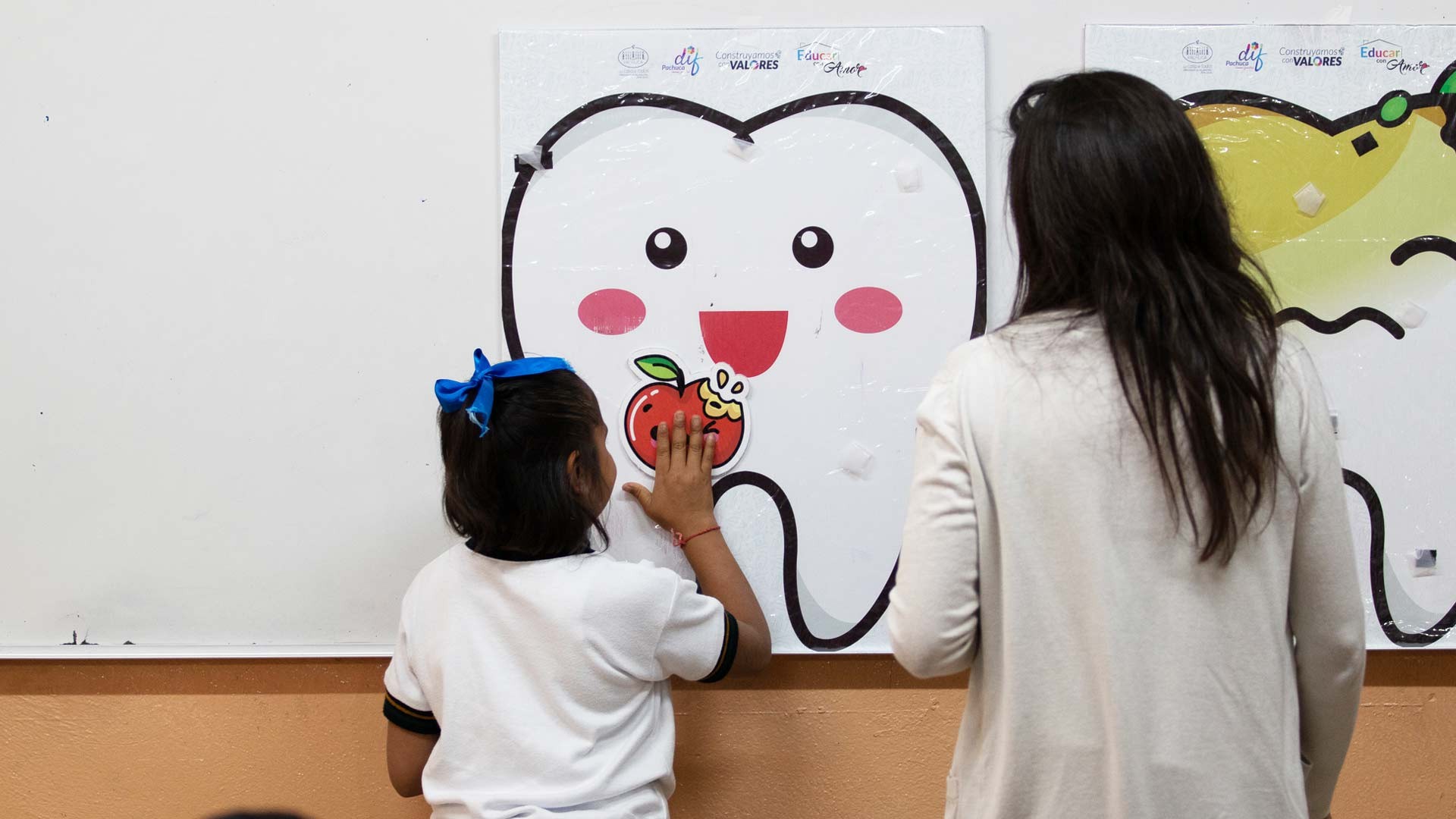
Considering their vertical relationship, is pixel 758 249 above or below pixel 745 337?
above

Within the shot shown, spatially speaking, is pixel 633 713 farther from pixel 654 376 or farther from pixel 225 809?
pixel 225 809

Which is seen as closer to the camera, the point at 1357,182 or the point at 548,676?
the point at 548,676

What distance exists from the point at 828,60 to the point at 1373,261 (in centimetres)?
74

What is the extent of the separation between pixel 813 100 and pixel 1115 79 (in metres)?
0.56

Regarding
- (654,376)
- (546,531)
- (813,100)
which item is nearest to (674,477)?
(654,376)

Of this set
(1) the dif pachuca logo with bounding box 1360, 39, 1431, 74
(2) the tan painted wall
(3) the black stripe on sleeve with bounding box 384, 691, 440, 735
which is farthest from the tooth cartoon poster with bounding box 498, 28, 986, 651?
(1) the dif pachuca logo with bounding box 1360, 39, 1431, 74

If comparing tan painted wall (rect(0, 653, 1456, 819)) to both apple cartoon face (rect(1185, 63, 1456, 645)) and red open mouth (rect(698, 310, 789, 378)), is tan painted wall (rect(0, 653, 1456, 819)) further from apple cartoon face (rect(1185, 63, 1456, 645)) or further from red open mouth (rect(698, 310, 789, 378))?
red open mouth (rect(698, 310, 789, 378))

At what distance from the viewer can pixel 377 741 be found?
1.40 m

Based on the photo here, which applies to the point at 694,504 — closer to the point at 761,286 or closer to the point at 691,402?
the point at 691,402

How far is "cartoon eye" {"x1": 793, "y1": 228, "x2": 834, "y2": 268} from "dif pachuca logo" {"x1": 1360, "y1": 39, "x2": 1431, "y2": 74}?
2.34ft

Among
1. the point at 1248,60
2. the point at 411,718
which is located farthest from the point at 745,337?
the point at 1248,60

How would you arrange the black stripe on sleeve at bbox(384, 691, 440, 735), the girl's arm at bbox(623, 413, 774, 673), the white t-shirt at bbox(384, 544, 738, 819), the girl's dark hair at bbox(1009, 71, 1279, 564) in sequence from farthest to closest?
1. the girl's arm at bbox(623, 413, 774, 673)
2. the black stripe on sleeve at bbox(384, 691, 440, 735)
3. the white t-shirt at bbox(384, 544, 738, 819)
4. the girl's dark hair at bbox(1009, 71, 1279, 564)

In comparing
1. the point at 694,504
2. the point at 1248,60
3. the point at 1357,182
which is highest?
the point at 1248,60

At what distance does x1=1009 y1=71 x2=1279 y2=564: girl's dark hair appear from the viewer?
74 centimetres
